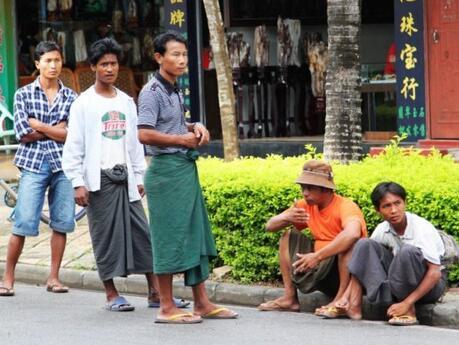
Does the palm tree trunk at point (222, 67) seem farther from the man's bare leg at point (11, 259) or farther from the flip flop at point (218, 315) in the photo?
the flip flop at point (218, 315)

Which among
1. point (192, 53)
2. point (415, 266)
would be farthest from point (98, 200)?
point (192, 53)

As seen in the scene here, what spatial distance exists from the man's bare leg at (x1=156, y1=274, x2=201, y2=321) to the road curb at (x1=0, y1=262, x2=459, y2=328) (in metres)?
1.02

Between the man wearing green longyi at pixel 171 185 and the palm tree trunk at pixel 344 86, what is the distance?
2636 millimetres

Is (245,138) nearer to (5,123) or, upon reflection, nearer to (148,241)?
(5,123)

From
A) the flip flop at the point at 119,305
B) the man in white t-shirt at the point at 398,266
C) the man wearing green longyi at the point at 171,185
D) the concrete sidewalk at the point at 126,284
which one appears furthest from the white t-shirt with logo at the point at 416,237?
the flip flop at the point at 119,305

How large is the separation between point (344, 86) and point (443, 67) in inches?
156

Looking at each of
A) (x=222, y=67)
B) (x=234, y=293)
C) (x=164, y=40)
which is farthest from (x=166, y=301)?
(x=222, y=67)

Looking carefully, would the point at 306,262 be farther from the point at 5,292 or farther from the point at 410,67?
the point at 410,67

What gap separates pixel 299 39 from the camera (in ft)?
55.0

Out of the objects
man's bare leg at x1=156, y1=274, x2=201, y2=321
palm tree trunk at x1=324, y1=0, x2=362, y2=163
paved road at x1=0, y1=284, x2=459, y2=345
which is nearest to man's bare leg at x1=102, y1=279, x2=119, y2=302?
paved road at x1=0, y1=284, x2=459, y2=345

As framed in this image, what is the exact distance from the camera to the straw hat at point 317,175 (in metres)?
8.55

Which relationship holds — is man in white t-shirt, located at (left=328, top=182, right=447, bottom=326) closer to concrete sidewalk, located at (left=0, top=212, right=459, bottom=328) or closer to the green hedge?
concrete sidewalk, located at (left=0, top=212, right=459, bottom=328)

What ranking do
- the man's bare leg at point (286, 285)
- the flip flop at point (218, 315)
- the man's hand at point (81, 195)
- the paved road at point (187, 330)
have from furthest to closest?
the man's bare leg at point (286, 285) < the man's hand at point (81, 195) < the flip flop at point (218, 315) < the paved road at point (187, 330)

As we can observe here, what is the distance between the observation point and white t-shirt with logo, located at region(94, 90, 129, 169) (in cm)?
888
